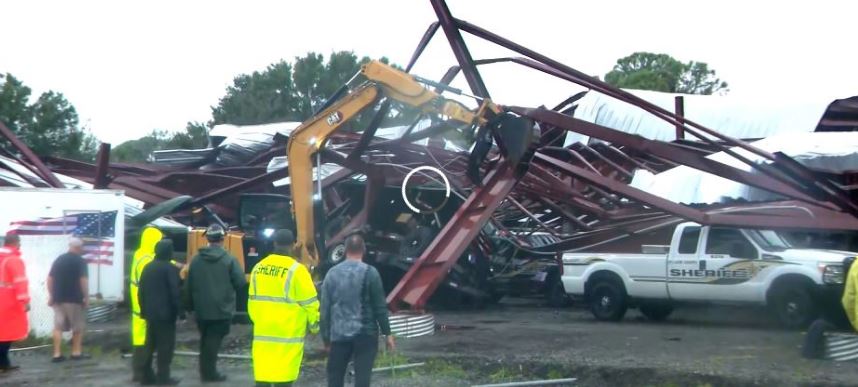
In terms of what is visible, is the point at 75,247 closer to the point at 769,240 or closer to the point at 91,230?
the point at 91,230

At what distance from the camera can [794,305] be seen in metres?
16.7

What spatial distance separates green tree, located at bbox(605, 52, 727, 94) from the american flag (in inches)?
1974

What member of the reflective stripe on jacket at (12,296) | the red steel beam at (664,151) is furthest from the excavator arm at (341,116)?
Answer: the reflective stripe on jacket at (12,296)

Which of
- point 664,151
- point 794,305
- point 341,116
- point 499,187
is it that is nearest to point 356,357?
point 499,187

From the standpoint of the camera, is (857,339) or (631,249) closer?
(857,339)

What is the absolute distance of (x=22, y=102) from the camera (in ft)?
161

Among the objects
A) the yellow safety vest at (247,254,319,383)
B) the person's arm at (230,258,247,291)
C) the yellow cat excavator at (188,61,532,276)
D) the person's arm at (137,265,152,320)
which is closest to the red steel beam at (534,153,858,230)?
the yellow cat excavator at (188,61,532,276)

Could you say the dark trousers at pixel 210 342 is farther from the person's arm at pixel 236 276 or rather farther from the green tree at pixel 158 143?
the green tree at pixel 158 143

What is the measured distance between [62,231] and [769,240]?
37.9ft

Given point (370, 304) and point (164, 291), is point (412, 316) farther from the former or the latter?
point (370, 304)

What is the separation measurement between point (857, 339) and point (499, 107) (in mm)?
6158

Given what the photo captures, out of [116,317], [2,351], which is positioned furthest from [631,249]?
[2,351]

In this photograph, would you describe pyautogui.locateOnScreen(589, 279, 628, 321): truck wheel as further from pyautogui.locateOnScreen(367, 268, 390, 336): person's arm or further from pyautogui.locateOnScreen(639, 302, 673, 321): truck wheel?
pyautogui.locateOnScreen(367, 268, 390, 336): person's arm

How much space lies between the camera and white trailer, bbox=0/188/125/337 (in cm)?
1665
